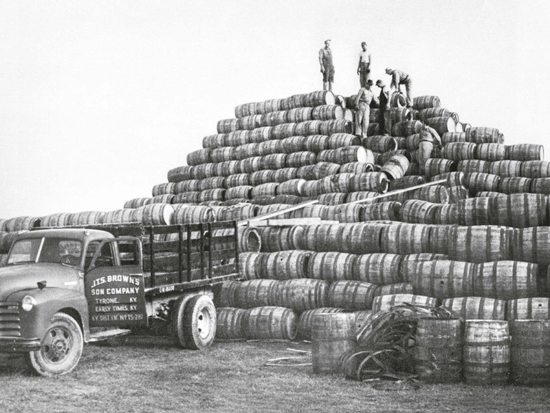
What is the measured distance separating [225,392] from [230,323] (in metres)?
4.40

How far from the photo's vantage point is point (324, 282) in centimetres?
1341

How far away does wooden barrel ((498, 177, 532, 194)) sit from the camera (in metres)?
19.8

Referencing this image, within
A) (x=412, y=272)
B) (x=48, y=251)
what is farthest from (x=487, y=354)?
(x=48, y=251)

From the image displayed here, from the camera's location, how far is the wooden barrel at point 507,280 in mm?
11047

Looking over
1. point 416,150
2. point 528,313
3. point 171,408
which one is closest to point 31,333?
point 171,408

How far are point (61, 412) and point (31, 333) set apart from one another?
198 centimetres

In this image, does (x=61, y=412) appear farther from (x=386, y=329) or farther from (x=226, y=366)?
(x=386, y=329)

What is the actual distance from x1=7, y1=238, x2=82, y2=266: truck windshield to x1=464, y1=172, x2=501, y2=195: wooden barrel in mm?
12226

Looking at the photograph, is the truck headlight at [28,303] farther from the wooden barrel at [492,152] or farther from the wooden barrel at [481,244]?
the wooden barrel at [492,152]

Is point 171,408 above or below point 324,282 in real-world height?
below

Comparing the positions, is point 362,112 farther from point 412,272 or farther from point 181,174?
point 412,272

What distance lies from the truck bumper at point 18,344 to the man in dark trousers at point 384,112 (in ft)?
60.2

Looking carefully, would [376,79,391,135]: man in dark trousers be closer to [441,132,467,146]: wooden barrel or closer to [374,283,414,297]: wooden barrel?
[441,132,467,146]: wooden barrel

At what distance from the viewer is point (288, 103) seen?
27.2 meters
